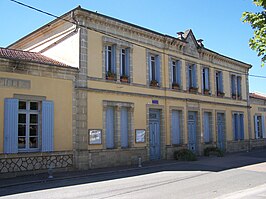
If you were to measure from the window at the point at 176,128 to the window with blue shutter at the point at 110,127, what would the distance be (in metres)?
4.50

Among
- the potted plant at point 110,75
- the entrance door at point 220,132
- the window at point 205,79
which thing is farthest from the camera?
the entrance door at point 220,132

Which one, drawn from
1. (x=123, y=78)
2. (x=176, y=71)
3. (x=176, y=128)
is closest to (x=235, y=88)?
(x=176, y=71)

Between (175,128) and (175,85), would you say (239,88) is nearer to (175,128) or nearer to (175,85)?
(175,85)

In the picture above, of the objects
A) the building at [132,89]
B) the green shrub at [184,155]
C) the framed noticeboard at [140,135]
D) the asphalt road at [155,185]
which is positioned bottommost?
the asphalt road at [155,185]

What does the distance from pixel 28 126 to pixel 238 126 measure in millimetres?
17176

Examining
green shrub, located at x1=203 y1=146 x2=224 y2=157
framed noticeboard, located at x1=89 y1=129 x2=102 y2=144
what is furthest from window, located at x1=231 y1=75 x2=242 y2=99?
framed noticeboard, located at x1=89 y1=129 x2=102 y2=144

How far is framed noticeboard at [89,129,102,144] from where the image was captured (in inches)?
557

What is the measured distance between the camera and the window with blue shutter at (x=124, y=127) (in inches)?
624

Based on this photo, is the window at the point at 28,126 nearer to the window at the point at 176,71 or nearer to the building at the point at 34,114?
the building at the point at 34,114

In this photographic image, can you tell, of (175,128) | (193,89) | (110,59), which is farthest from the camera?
(193,89)

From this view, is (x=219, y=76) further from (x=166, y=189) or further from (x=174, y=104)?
(x=166, y=189)

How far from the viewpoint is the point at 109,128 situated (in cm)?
1531

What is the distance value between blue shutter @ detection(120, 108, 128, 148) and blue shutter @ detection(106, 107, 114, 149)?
0.55m

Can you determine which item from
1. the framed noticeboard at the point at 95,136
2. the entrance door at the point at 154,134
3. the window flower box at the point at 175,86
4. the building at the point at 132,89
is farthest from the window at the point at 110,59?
the window flower box at the point at 175,86
